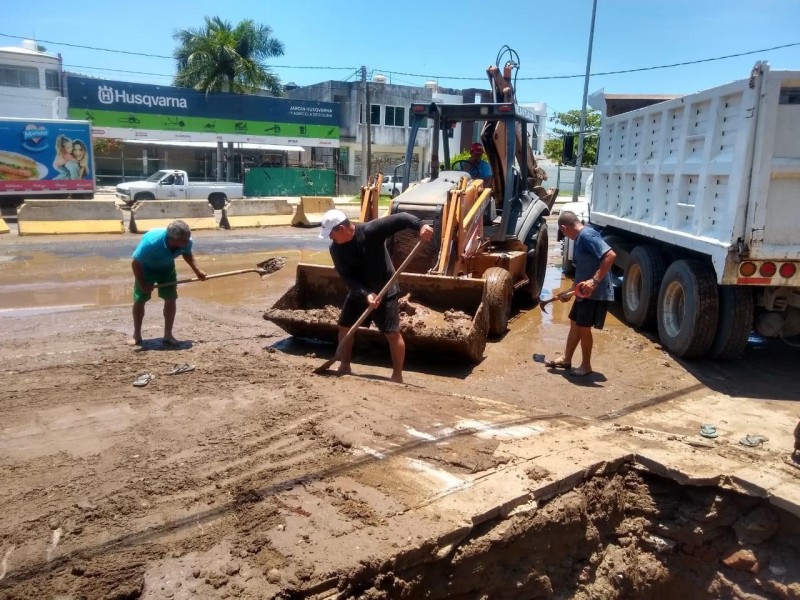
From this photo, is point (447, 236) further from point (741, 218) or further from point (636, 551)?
point (636, 551)

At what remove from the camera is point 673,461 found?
170 inches

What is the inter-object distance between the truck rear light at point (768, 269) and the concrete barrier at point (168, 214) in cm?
1453

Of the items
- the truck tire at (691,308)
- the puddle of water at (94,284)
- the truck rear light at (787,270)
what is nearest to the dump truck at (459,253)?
the truck tire at (691,308)

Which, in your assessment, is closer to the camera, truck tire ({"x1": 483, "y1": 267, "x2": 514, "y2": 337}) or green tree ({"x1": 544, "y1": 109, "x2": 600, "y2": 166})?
truck tire ({"x1": 483, "y1": 267, "x2": 514, "y2": 337})

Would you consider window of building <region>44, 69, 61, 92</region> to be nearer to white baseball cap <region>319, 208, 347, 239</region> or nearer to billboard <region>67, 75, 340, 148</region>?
billboard <region>67, 75, 340, 148</region>

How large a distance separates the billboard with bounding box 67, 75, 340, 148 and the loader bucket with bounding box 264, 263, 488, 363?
26.1 meters

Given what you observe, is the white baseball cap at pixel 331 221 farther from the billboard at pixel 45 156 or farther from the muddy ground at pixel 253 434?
the billboard at pixel 45 156

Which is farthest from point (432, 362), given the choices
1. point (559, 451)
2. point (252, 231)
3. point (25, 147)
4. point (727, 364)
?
point (25, 147)

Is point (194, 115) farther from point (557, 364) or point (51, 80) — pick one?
point (557, 364)

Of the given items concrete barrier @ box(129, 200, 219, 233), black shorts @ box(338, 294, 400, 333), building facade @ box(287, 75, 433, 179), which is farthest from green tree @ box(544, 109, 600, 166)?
black shorts @ box(338, 294, 400, 333)

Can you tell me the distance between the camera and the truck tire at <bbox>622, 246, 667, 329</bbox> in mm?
7957

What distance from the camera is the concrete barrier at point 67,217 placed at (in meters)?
16.2

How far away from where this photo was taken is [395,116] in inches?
1604

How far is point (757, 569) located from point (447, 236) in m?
4.11
